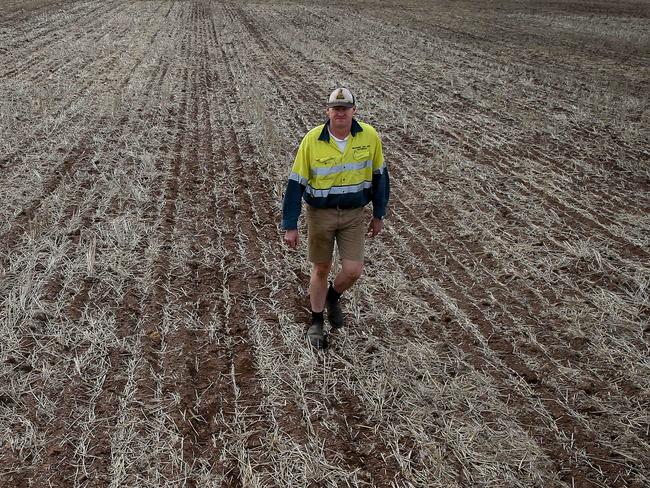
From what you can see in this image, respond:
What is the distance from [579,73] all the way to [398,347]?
1479cm

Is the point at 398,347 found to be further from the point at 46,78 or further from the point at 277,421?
the point at 46,78

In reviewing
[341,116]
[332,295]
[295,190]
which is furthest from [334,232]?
[341,116]

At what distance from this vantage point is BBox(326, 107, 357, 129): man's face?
12.7 feet

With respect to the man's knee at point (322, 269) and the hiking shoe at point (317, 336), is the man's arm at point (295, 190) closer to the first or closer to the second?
the man's knee at point (322, 269)

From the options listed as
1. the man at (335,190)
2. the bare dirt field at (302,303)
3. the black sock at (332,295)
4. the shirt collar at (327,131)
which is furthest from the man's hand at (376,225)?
the bare dirt field at (302,303)

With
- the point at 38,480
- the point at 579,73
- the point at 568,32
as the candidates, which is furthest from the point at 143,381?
the point at 568,32

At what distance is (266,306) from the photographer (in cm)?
512

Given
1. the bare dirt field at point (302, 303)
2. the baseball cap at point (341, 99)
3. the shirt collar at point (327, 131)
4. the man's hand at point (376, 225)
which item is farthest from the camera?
the man's hand at point (376, 225)

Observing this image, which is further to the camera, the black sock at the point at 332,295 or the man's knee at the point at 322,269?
the black sock at the point at 332,295

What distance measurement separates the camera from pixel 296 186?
4.13 metres

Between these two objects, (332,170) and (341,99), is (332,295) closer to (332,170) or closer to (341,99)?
(332,170)

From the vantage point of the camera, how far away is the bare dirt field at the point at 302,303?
3602 millimetres

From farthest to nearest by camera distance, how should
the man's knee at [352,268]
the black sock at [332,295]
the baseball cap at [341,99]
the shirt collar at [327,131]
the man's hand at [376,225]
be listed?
the black sock at [332,295], the man's hand at [376,225], the man's knee at [352,268], the shirt collar at [327,131], the baseball cap at [341,99]

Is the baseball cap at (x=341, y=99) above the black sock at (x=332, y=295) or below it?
above
